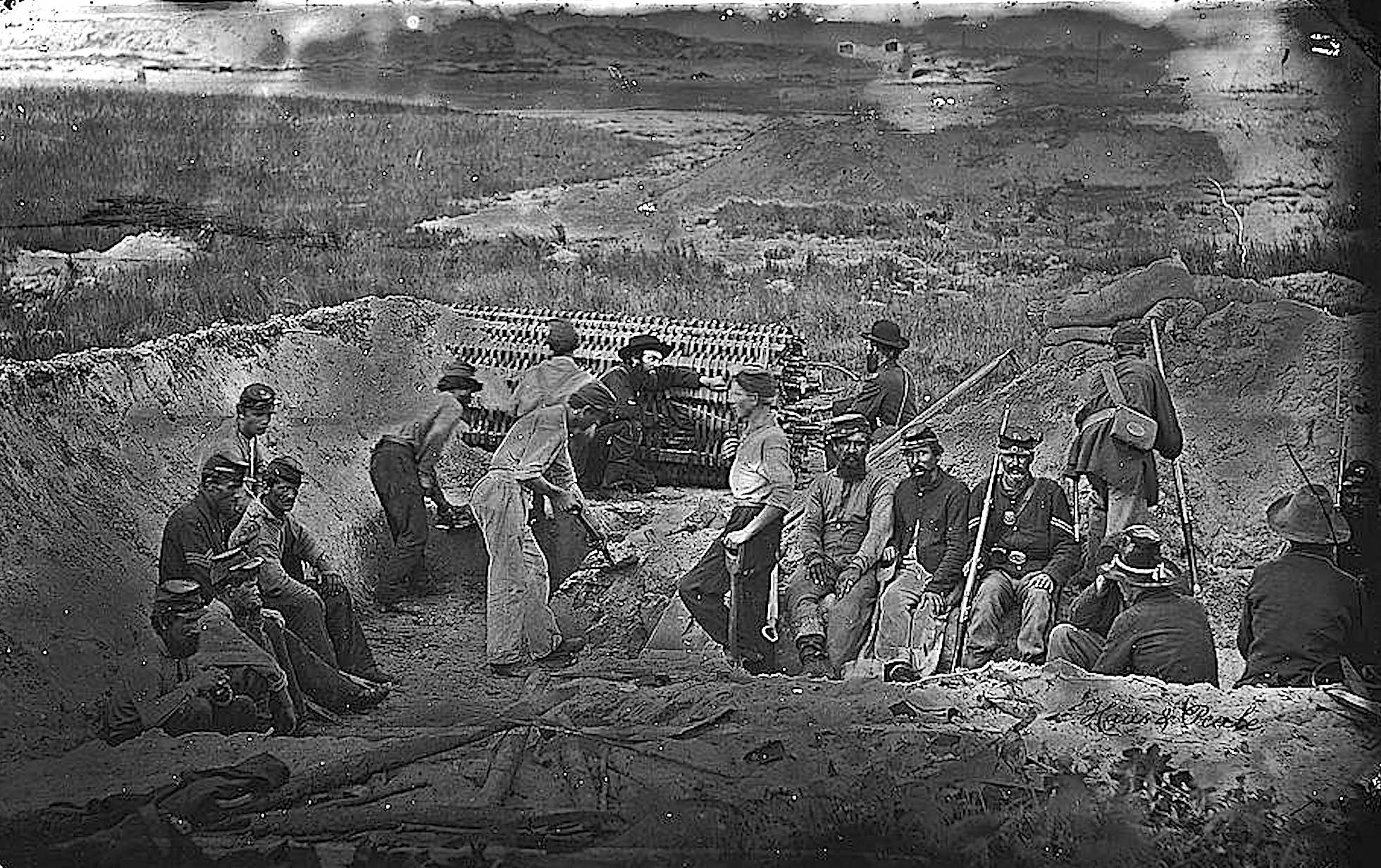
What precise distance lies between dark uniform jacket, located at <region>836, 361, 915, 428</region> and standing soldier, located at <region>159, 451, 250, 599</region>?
292cm

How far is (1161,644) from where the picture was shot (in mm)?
6086

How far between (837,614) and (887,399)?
1052 mm

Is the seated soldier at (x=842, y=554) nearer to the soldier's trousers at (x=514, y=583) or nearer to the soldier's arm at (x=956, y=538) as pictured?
the soldier's arm at (x=956, y=538)

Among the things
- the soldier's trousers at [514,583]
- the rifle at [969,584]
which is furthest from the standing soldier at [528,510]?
the rifle at [969,584]

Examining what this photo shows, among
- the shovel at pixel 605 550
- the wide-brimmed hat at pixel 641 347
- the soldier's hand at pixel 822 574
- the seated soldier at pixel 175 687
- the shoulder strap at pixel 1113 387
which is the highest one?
the wide-brimmed hat at pixel 641 347

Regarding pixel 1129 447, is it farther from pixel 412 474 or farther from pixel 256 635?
pixel 256 635

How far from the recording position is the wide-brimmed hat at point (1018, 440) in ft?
20.4

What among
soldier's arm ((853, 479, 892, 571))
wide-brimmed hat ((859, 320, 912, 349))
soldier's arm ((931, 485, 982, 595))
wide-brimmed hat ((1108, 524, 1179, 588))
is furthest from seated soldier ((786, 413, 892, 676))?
wide-brimmed hat ((1108, 524, 1179, 588))

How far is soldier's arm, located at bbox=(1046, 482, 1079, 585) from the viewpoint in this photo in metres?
6.16

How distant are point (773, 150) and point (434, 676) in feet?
9.96

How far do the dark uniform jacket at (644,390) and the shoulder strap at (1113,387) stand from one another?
6.38ft

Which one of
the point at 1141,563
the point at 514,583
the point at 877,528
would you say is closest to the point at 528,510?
the point at 514,583

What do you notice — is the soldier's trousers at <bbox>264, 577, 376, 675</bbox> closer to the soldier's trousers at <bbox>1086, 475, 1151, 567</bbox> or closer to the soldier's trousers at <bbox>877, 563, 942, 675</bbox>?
the soldier's trousers at <bbox>877, 563, 942, 675</bbox>

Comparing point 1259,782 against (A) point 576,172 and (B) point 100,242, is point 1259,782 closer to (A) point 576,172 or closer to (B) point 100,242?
(A) point 576,172
